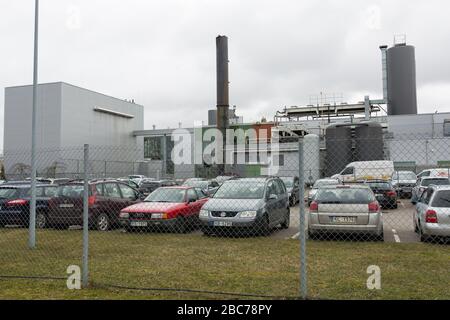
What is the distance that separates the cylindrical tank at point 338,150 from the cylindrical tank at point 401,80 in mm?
20784

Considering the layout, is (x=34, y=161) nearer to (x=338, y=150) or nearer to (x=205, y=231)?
(x=205, y=231)

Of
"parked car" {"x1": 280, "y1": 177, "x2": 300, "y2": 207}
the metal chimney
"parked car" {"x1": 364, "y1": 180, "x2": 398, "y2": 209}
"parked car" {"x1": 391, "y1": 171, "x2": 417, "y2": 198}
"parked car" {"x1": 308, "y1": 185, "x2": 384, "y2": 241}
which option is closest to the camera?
"parked car" {"x1": 308, "y1": 185, "x2": 384, "y2": 241}

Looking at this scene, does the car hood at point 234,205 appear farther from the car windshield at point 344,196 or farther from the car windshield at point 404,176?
the car windshield at point 404,176

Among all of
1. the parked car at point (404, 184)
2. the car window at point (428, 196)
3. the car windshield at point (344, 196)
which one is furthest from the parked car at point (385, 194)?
the car windshield at point (344, 196)

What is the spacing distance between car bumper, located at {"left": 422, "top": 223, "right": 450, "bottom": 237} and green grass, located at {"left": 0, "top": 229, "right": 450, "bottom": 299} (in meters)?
0.31

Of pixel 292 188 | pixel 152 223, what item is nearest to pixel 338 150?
pixel 292 188

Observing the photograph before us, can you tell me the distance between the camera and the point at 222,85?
1561 inches

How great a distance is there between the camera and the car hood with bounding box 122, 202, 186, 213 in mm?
12586

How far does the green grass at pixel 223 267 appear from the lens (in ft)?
19.6

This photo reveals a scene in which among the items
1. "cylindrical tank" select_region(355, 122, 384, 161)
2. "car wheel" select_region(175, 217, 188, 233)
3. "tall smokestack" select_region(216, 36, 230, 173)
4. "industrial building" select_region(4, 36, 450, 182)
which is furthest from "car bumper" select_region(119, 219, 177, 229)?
"tall smokestack" select_region(216, 36, 230, 173)

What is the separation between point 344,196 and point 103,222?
7.35m

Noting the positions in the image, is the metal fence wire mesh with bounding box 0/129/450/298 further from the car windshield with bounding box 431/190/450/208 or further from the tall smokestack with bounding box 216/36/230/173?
the tall smokestack with bounding box 216/36/230/173

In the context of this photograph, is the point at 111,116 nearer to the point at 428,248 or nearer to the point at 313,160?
the point at 313,160

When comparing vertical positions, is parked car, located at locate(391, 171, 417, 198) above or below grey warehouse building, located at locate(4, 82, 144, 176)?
below
